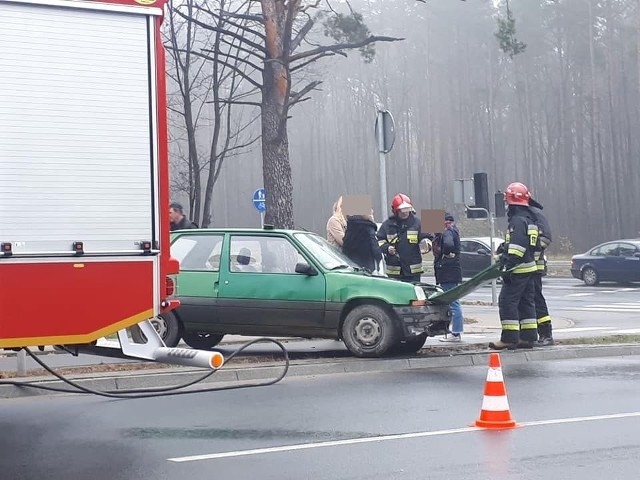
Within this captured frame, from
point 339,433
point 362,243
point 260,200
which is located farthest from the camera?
point 260,200

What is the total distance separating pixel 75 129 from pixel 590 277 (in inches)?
1079

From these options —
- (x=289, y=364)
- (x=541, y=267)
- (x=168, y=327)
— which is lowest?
(x=289, y=364)

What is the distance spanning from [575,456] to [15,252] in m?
4.00

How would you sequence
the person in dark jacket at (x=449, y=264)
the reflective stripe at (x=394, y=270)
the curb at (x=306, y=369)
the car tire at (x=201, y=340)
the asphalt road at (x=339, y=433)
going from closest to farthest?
the asphalt road at (x=339, y=433)
the curb at (x=306, y=369)
the car tire at (x=201, y=340)
the reflective stripe at (x=394, y=270)
the person in dark jacket at (x=449, y=264)

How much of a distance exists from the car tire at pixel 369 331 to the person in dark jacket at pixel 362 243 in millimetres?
1900

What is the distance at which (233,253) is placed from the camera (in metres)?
12.5

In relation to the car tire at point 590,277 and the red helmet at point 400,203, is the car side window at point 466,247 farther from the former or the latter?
the red helmet at point 400,203

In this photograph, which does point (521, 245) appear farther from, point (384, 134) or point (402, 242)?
point (384, 134)

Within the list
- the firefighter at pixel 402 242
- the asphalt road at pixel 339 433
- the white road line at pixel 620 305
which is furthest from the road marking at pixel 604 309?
the asphalt road at pixel 339 433

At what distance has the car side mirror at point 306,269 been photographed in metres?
12.1

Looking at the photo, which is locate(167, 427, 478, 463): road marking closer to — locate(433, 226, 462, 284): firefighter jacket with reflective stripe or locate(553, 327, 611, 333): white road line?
locate(433, 226, 462, 284): firefighter jacket with reflective stripe

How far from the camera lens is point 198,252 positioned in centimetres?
1266

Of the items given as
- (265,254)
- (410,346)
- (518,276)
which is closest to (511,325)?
(518,276)

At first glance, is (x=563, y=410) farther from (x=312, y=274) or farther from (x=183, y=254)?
(x=183, y=254)
